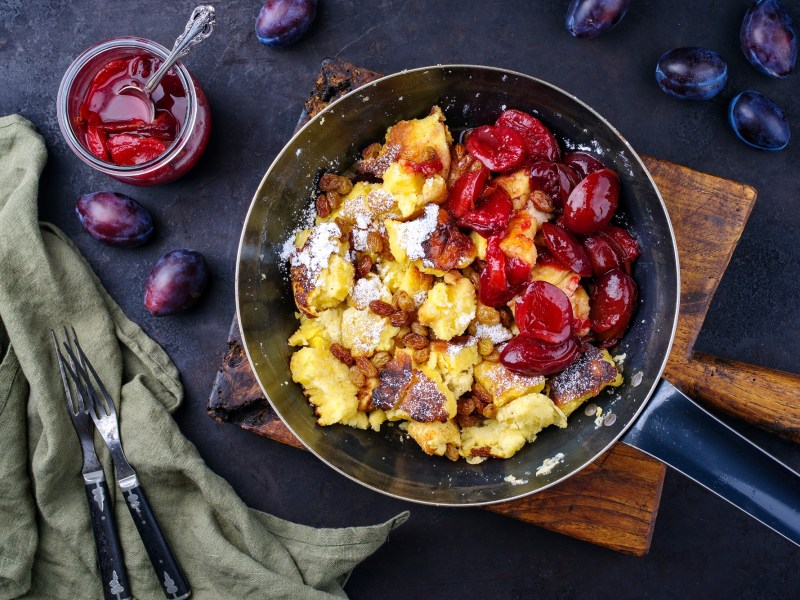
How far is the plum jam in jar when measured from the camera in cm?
199

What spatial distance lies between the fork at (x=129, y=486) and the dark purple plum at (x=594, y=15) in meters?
1.91

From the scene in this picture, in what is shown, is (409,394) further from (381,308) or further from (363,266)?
(363,266)

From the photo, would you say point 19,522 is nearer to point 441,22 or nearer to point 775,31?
point 441,22

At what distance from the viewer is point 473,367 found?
1.86 meters

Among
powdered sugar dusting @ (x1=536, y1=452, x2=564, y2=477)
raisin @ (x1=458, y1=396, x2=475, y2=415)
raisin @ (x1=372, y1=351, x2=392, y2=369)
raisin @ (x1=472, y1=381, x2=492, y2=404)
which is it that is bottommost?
powdered sugar dusting @ (x1=536, y1=452, x2=564, y2=477)

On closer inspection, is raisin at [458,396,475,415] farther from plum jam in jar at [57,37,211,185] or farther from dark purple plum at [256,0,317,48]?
dark purple plum at [256,0,317,48]

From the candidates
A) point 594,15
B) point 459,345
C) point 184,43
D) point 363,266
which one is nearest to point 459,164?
point 363,266

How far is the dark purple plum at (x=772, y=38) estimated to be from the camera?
2.09 m

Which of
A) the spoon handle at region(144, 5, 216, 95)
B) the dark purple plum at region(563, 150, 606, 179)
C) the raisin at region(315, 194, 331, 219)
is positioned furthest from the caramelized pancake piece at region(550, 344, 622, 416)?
the spoon handle at region(144, 5, 216, 95)

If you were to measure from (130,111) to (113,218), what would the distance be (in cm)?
34

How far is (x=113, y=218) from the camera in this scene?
2100 millimetres

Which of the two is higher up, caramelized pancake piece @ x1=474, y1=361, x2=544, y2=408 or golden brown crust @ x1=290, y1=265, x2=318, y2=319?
golden brown crust @ x1=290, y1=265, x2=318, y2=319

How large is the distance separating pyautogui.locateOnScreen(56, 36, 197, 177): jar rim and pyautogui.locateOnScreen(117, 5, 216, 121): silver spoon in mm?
76

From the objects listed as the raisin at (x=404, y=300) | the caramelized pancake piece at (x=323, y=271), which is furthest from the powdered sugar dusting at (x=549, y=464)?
the caramelized pancake piece at (x=323, y=271)
